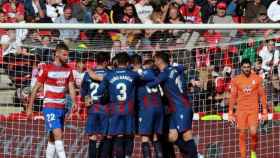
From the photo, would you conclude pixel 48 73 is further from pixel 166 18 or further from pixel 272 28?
pixel 166 18

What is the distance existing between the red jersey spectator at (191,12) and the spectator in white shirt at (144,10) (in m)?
0.67

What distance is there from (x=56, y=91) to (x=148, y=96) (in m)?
1.39

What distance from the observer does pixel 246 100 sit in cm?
1673

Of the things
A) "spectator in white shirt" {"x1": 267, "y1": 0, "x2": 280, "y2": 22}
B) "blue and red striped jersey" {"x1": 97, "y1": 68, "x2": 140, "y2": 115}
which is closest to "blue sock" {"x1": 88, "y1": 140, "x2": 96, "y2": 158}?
"blue and red striped jersey" {"x1": 97, "y1": 68, "x2": 140, "y2": 115}

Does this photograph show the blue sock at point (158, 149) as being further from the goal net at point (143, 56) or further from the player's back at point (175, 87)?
the goal net at point (143, 56)

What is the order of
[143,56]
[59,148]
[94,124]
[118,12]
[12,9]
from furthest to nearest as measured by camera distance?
[118,12]
[12,9]
[143,56]
[94,124]
[59,148]

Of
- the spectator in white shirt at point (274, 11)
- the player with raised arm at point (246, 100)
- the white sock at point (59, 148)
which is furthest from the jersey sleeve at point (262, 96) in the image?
the spectator in white shirt at point (274, 11)

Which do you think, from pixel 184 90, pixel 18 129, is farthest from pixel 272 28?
pixel 18 129

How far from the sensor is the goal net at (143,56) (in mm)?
16922

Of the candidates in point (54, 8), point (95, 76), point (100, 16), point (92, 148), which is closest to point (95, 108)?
point (95, 76)

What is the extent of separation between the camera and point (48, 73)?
15227 mm

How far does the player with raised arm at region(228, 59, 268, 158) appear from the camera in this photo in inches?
652

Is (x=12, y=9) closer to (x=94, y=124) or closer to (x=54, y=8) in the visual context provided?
(x=54, y=8)

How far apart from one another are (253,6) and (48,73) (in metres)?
6.92
